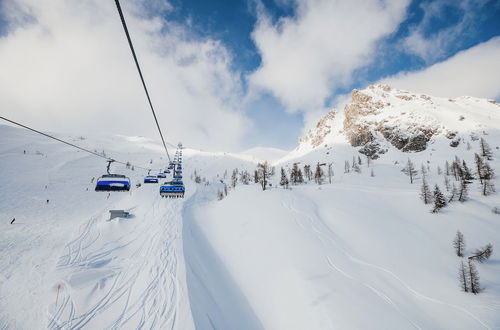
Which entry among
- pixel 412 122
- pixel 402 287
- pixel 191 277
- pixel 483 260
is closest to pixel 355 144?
pixel 412 122

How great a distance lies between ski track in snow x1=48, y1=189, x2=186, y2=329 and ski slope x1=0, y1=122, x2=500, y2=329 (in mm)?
102

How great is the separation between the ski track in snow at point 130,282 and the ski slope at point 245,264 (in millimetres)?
102

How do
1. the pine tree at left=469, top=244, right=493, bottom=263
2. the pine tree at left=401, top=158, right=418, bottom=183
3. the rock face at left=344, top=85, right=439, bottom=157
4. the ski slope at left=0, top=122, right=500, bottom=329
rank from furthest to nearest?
the rock face at left=344, top=85, right=439, bottom=157, the pine tree at left=401, top=158, right=418, bottom=183, the pine tree at left=469, top=244, right=493, bottom=263, the ski slope at left=0, top=122, right=500, bottom=329

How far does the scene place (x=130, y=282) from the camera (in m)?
15.7

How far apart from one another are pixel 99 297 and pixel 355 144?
146831mm

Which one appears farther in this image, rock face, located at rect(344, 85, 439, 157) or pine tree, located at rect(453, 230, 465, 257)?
rock face, located at rect(344, 85, 439, 157)

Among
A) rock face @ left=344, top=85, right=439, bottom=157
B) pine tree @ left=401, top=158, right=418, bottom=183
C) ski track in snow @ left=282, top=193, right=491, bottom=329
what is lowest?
ski track in snow @ left=282, top=193, right=491, bottom=329

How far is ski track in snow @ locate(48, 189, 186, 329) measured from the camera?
476 inches

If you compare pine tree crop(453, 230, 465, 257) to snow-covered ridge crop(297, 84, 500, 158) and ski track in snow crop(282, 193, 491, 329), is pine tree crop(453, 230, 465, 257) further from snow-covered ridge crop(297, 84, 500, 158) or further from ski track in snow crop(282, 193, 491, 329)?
snow-covered ridge crop(297, 84, 500, 158)

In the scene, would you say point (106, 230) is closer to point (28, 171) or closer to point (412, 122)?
point (28, 171)

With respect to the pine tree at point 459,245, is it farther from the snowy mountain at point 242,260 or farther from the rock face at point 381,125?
the rock face at point 381,125

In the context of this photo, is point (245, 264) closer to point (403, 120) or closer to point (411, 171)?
point (411, 171)

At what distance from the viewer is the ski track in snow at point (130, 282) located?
12.1 m

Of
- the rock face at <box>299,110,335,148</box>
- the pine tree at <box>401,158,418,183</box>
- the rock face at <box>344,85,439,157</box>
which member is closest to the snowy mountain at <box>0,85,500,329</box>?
the pine tree at <box>401,158,418,183</box>
